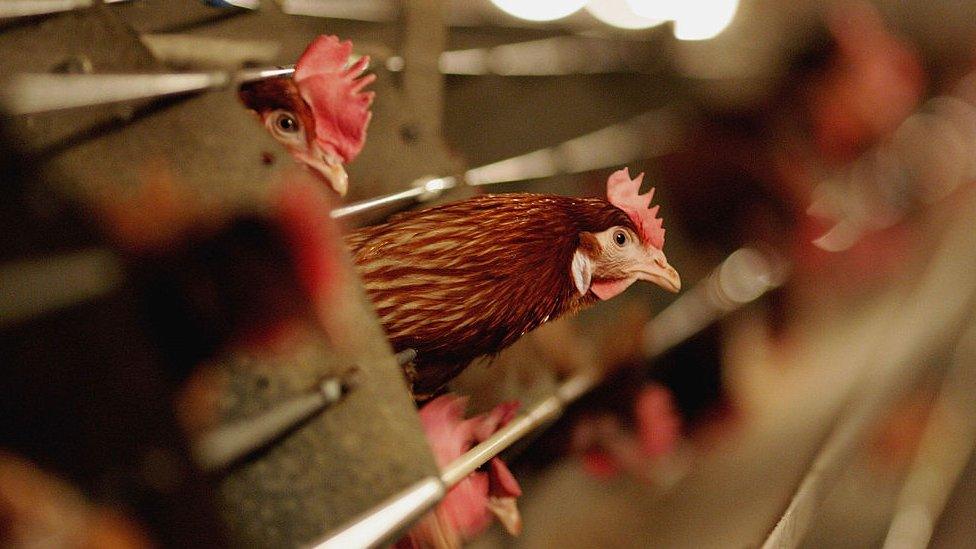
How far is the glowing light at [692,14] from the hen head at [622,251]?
48 centimetres

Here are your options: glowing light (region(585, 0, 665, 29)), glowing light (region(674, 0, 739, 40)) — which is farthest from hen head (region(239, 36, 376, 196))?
glowing light (region(674, 0, 739, 40))

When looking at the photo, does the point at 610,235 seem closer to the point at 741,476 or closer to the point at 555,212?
the point at 555,212

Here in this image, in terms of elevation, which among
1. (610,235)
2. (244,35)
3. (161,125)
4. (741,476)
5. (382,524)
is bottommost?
(741,476)

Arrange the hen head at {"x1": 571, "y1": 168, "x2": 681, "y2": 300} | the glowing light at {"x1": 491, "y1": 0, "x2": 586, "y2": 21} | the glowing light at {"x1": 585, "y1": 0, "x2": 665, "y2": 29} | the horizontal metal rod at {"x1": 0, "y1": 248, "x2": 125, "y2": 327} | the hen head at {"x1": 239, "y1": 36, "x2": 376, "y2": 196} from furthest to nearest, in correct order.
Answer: the glowing light at {"x1": 585, "y1": 0, "x2": 665, "y2": 29} → the glowing light at {"x1": 491, "y1": 0, "x2": 586, "y2": 21} → the hen head at {"x1": 571, "y1": 168, "x2": 681, "y2": 300} → the hen head at {"x1": 239, "y1": 36, "x2": 376, "y2": 196} → the horizontal metal rod at {"x1": 0, "y1": 248, "x2": 125, "y2": 327}

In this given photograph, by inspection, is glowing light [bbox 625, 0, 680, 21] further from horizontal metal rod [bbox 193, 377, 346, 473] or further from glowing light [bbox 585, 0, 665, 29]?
horizontal metal rod [bbox 193, 377, 346, 473]

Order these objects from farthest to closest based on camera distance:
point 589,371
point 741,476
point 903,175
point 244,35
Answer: point 903,175 < point 741,476 < point 589,371 < point 244,35

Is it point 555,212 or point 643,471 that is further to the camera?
point 643,471

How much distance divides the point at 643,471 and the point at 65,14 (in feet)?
2.56

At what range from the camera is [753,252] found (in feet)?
3.83

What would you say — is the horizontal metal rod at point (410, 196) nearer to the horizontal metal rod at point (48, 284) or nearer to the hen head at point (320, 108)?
the hen head at point (320, 108)

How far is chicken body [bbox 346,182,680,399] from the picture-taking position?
59 cm

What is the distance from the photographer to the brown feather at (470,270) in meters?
0.59

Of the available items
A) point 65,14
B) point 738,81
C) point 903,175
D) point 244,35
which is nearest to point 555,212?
point 244,35

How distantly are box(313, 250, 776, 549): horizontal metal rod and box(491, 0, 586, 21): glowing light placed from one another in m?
0.42
